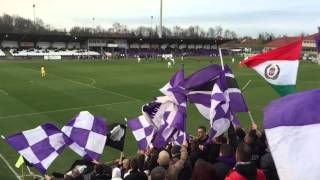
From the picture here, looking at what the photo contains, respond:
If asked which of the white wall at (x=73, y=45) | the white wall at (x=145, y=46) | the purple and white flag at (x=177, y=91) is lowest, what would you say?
the white wall at (x=145, y=46)

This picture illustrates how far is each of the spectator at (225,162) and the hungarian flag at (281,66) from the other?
11.1ft

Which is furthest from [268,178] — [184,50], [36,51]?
[184,50]

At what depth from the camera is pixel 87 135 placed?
9.20 meters

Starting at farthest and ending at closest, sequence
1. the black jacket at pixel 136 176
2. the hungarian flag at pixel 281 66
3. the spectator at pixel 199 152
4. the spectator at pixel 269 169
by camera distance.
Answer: the hungarian flag at pixel 281 66 → the spectator at pixel 199 152 → the spectator at pixel 269 169 → the black jacket at pixel 136 176

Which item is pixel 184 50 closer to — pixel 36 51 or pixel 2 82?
pixel 36 51

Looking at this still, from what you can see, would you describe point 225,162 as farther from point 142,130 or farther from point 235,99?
point 142,130

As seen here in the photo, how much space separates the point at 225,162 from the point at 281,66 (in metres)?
3.85

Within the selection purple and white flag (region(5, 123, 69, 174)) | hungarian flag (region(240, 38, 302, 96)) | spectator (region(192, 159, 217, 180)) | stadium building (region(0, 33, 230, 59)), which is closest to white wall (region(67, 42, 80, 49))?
stadium building (region(0, 33, 230, 59))

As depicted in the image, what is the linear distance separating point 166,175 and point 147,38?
11682 cm

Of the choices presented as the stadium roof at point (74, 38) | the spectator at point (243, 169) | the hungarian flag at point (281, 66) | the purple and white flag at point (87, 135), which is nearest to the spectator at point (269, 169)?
the spectator at point (243, 169)

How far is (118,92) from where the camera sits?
108 feet

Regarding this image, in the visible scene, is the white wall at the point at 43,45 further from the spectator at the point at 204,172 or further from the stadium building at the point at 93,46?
the spectator at the point at 204,172

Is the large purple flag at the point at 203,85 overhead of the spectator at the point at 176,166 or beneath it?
overhead

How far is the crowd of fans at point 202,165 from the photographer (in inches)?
237
